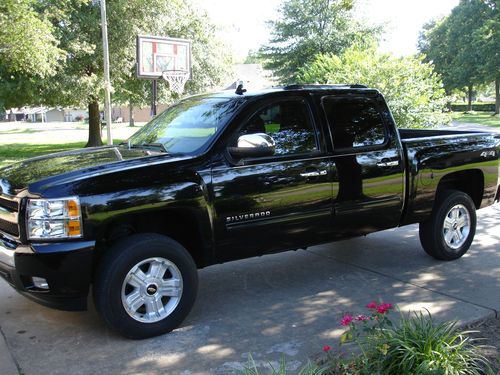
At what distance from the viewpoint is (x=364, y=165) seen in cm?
512

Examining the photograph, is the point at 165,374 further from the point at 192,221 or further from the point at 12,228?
the point at 12,228

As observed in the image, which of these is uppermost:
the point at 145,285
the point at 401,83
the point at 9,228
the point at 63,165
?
the point at 401,83

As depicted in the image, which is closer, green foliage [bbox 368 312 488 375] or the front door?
green foliage [bbox 368 312 488 375]

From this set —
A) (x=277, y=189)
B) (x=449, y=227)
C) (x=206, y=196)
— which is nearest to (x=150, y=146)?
(x=206, y=196)

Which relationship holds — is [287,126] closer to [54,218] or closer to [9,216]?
[54,218]

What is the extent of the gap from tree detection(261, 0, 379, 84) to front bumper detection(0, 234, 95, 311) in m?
31.8

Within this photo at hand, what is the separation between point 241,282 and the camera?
5.46 metres

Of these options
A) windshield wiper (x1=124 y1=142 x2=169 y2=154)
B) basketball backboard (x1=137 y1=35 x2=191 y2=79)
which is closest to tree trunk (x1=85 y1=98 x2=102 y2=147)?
basketball backboard (x1=137 y1=35 x2=191 y2=79)

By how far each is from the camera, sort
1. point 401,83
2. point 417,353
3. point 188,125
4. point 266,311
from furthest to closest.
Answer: point 401,83
point 188,125
point 266,311
point 417,353

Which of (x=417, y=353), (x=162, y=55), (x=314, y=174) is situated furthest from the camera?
(x=162, y=55)

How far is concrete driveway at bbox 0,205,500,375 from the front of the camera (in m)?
3.76

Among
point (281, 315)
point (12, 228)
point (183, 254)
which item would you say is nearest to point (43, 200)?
point (12, 228)

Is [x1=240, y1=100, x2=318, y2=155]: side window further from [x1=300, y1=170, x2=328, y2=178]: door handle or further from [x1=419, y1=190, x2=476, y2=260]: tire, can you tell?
[x1=419, y1=190, x2=476, y2=260]: tire

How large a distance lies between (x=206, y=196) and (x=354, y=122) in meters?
1.87
